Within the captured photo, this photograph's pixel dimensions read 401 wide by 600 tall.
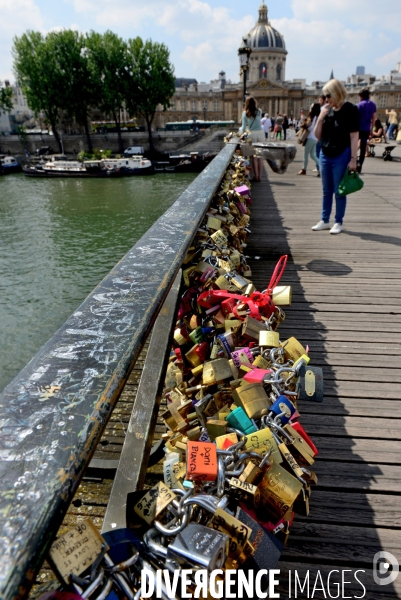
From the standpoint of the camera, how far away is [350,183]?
479 centimetres

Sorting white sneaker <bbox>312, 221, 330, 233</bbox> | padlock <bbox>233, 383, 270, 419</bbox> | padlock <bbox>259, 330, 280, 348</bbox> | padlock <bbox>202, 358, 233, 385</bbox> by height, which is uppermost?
padlock <bbox>259, 330, 280, 348</bbox>

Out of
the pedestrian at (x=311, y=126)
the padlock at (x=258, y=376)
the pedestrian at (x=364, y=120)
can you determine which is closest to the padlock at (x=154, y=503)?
the padlock at (x=258, y=376)

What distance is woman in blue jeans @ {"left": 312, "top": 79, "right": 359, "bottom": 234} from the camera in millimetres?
4641

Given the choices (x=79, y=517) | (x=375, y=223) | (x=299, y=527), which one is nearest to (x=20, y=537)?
(x=299, y=527)

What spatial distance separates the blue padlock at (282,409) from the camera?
138 centimetres

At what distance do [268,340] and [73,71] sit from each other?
208 feet

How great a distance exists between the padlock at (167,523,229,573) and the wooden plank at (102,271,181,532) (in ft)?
1.31

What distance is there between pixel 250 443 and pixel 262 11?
4985 inches

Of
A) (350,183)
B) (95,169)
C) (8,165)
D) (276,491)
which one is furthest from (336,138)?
(8,165)

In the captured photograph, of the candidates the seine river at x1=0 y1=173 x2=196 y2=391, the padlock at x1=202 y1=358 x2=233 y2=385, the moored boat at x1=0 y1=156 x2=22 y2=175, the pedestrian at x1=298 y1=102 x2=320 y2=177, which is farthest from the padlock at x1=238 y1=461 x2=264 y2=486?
the moored boat at x1=0 y1=156 x2=22 y2=175

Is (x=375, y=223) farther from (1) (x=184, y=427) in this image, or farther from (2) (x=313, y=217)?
(1) (x=184, y=427)

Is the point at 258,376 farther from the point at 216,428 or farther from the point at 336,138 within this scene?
the point at 336,138

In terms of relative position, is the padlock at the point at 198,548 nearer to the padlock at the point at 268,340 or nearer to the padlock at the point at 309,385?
the padlock at the point at 309,385

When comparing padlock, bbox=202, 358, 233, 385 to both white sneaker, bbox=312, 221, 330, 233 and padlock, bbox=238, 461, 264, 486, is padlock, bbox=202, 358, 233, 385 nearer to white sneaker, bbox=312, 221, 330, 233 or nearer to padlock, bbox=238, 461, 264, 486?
padlock, bbox=238, 461, 264, 486
